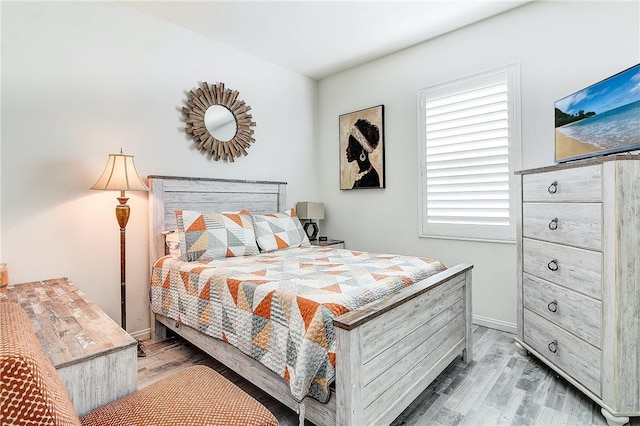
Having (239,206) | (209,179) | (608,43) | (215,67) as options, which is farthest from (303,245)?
(608,43)

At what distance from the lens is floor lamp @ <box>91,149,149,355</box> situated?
7.51 ft

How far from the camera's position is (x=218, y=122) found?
10.4 feet

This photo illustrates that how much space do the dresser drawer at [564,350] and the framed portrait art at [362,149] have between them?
6.25 feet

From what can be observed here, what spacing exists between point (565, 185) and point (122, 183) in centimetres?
279

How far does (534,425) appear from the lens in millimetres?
1607

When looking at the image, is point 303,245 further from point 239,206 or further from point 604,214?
point 604,214

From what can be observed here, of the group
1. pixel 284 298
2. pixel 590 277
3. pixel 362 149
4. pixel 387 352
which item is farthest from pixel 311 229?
pixel 590 277

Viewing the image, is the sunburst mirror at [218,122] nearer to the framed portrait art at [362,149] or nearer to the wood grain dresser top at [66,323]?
the framed portrait art at [362,149]

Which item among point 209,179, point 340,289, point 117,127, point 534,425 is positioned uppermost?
point 117,127

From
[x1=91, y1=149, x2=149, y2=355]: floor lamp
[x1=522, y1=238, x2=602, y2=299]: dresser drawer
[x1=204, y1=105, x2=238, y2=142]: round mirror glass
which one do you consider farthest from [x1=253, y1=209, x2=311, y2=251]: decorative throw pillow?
[x1=522, y1=238, x2=602, y2=299]: dresser drawer

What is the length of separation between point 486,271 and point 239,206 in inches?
93.0

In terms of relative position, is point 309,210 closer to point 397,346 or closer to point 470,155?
point 470,155

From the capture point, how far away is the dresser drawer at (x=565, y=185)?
169 cm

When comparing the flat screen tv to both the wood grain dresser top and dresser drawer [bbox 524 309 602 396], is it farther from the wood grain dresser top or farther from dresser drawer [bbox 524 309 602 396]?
the wood grain dresser top
